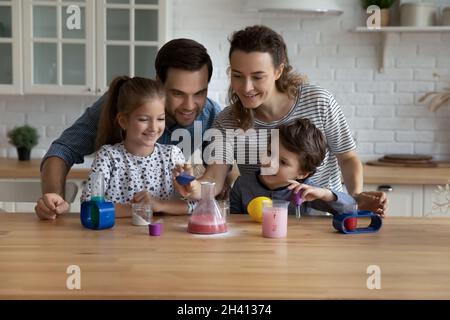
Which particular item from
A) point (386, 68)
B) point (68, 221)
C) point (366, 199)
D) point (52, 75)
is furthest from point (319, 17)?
point (68, 221)

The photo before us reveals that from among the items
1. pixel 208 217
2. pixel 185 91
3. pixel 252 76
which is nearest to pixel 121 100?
pixel 185 91

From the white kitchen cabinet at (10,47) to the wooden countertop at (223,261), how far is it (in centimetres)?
207

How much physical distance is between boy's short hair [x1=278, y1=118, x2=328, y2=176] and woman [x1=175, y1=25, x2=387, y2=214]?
0.16 meters

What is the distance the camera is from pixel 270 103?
8.23ft

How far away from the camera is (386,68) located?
438 centimetres

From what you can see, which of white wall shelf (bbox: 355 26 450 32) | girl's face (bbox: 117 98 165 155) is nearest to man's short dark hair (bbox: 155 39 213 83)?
girl's face (bbox: 117 98 165 155)

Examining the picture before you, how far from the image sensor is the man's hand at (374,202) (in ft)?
7.13

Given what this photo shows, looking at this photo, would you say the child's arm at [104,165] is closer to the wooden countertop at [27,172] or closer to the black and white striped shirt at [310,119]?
the black and white striped shirt at [310,119]

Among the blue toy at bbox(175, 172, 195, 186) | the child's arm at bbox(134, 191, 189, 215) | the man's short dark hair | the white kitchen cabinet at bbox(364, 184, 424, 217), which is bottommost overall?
the white kitchen cabinet at bbox(364, 184, 424, 217)

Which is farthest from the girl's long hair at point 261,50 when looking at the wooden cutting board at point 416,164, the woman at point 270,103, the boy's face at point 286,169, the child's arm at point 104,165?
the wooden cutting board at point 416,164

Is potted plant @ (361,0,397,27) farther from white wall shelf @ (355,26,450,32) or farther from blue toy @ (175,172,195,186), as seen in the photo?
blue toy @ (175,172,195,186)

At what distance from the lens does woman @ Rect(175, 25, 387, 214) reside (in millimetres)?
2363

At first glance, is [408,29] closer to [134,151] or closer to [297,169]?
[297,169]
